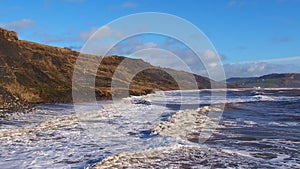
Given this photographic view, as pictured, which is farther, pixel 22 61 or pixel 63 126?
pixel 22 61

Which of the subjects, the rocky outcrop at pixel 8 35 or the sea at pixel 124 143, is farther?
the rocky outcrop at pixel 8 35

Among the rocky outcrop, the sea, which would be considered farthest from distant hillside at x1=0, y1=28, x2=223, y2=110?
the sea

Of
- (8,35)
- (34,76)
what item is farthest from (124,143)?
(8,35)

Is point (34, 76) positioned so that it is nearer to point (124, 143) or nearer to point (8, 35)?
point (8, 35)

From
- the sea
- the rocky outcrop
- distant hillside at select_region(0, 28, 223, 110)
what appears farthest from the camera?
the rocky outcrop

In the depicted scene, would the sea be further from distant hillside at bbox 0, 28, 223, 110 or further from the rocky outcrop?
the rocky outcrop

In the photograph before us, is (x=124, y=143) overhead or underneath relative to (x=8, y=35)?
underneath

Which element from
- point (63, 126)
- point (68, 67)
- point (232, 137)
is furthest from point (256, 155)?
point (68, 67)

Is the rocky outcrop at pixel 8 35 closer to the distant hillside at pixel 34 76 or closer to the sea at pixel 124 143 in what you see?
the distant hillside at pixel 34 76

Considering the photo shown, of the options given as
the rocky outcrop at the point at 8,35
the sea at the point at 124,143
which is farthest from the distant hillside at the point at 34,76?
the sea at the point at 124,143

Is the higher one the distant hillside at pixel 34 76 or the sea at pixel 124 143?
the distant hillside at pixel 34 76

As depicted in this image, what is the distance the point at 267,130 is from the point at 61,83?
37.3 metres

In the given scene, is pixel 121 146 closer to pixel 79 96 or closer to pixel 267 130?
pixel 267 130

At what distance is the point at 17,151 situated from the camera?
1406 cm
